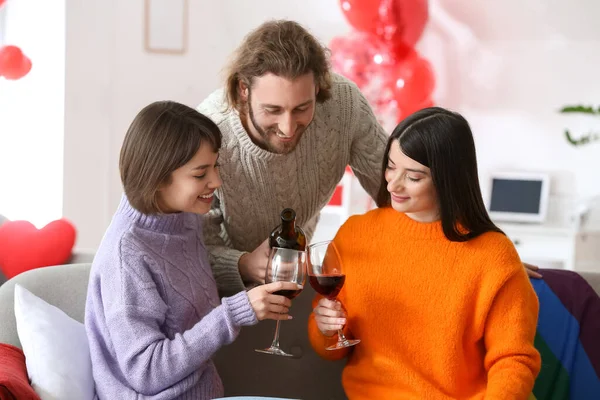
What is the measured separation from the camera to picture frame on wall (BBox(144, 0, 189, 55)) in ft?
17.3

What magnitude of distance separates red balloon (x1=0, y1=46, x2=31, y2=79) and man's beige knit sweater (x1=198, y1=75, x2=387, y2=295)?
6.90ft

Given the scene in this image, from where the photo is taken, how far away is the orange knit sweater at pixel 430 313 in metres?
1.96

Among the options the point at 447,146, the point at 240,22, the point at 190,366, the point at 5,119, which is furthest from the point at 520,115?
the point at 190,366

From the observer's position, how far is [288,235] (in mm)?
2020

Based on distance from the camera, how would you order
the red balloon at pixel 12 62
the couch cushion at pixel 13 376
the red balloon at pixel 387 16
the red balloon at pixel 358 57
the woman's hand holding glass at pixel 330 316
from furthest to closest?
the red balloon at pixel 358 57 < the red balloon at pixel 387 16 < the red balloon at pixel 12 62 < the woman's hand holding glass at pixel 330 316 < the couch cushion at pixel 13 376

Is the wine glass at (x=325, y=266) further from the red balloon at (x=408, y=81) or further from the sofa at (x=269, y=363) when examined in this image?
the red balloon at (x=408, y=81)

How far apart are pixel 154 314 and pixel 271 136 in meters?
0.60

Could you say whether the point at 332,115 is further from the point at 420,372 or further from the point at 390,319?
the point at 420,372

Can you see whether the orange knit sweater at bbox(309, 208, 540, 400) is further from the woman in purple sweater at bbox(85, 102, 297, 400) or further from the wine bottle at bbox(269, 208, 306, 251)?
the woman in purple sweater at bbox(85, 102, 297, 400)

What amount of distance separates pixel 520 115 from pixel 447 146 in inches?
146

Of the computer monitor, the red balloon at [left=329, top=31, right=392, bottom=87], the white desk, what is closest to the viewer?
the red balloon at [left=329, top=31, right=392, bottom=87]

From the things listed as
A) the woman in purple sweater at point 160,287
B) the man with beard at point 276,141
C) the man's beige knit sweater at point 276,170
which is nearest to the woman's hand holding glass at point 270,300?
the woman in purple sweater at point 160,287

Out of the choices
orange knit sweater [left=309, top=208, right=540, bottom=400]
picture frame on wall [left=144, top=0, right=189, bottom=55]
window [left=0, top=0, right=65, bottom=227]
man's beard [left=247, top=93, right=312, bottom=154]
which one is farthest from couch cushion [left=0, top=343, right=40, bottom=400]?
picture frame on wall [left=144, top=0, right=189, bottom=55]

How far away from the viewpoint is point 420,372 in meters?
2.04
